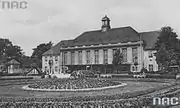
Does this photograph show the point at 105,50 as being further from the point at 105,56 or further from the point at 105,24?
the point at 105,24

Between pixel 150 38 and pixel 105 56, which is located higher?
pixel 150 38

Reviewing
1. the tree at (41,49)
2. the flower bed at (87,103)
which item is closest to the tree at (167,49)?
the flower bed at (87,103)

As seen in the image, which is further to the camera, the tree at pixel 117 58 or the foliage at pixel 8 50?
the foliage at pixel 8 50

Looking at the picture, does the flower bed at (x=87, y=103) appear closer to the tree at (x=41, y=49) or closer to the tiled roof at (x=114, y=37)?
the tiled roof at (x=114, y=37)

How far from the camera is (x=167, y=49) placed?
51594 millimetres

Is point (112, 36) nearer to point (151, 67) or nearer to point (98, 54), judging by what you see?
point (98, 54)

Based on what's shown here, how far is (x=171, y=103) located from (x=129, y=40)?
48.9m

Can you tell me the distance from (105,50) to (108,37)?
13.8 feet

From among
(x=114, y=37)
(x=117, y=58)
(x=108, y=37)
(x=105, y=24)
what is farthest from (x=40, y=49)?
(x=117, y=58)

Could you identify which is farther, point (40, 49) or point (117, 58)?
point (40, 49)

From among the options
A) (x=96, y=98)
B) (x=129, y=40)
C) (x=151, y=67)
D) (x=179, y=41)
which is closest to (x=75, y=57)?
(x=129, y=40)

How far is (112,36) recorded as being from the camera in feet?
223

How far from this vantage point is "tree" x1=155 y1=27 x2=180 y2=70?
48.8 metres

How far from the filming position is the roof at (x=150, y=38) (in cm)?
6087
